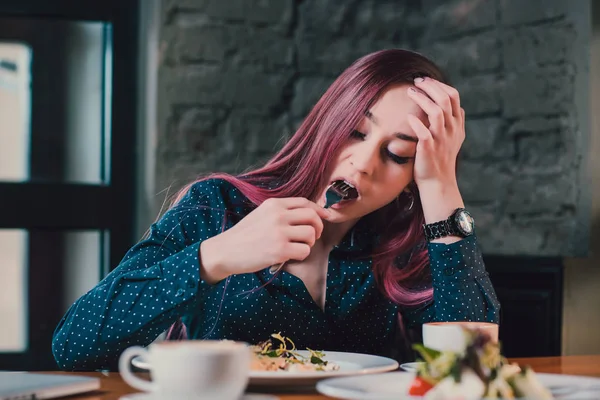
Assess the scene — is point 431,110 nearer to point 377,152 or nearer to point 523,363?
point 377,152

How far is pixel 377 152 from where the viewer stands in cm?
157

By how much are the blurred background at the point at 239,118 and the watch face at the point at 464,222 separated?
0.68 meters

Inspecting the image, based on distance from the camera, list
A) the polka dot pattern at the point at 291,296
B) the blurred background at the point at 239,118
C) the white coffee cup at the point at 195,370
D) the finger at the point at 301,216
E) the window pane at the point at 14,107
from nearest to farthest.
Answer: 1. the white coffee cup at the point at 195,370
2. the finger at the point at 301,216
3. the polka dot pattern at the point at 291,296
4. the blurred background at the point at 239,118
5. the window pane at the point at 14,107

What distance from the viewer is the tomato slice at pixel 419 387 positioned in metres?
0.91

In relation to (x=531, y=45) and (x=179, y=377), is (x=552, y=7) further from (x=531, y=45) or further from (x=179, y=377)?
(x=179, y=377)

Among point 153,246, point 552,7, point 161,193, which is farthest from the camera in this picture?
point 161,193

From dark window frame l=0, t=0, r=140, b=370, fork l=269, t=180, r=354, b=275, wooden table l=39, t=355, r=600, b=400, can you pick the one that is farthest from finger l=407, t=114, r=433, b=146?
dark window frame l=0, t=0, r=140, b=370

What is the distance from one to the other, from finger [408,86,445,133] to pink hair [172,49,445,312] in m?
0.05

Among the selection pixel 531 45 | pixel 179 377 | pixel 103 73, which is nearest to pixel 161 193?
pixel 103 73

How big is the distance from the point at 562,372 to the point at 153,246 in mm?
740

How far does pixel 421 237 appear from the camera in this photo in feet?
6.15

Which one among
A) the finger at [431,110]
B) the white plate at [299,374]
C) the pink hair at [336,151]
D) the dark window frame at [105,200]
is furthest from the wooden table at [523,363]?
the dark window frame at [105,200]

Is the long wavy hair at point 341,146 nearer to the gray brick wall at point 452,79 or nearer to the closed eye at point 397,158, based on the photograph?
the closed eye at point 397,158

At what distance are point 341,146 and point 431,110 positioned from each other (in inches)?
7.3
